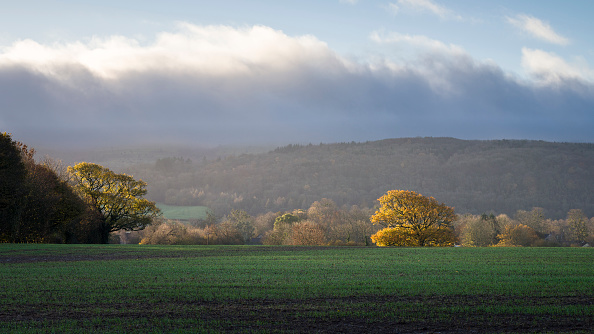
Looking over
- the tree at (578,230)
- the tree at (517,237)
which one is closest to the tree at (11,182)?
the tree at (517,237)

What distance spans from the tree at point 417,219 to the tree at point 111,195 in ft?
108

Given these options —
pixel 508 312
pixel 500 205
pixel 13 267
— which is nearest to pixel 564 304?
pixel 508 312

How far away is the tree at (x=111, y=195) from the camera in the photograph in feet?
228

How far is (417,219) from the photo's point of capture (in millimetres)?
67750

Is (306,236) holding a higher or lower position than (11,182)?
lower

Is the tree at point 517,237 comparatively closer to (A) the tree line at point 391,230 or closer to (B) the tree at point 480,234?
(A) the tree line at point 391,230

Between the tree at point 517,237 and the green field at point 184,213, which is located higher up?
the green field at point 184,213

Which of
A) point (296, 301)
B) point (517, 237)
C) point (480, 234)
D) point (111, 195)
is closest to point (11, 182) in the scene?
point (111, 195)

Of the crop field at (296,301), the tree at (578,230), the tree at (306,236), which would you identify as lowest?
the tree at (578,230)

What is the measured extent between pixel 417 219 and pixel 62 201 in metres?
44.4

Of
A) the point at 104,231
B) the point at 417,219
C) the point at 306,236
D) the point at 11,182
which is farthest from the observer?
the point at 306,236

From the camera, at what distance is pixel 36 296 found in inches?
707

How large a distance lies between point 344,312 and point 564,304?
719cm

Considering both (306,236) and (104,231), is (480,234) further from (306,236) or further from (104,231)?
(104,231)
